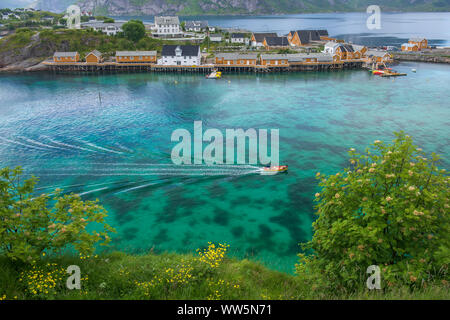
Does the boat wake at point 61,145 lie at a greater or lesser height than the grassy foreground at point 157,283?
greater

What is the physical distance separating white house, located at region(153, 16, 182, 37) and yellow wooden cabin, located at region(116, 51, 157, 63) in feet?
153

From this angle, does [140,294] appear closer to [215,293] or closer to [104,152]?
[215,293]

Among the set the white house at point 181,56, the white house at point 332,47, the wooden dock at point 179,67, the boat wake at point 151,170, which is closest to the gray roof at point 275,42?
the white house at point 332,47

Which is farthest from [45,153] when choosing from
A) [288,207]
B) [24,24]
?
[24,24]

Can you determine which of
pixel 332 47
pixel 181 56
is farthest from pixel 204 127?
pixel 332 47

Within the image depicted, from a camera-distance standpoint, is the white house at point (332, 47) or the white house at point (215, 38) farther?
the white house at point (215, 38)

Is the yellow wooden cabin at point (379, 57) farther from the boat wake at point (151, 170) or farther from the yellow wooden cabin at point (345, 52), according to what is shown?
the boat wake at point (151, 170)

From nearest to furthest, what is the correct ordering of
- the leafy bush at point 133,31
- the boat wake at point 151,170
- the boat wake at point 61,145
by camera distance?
the boat wake at point 151,170
the boat wake at point 61,145
the leafy bush at point 133,31

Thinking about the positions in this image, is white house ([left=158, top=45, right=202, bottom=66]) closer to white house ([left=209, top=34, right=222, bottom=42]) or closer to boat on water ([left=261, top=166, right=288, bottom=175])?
white house ([left=209, top=34, right=222, bottom=42])

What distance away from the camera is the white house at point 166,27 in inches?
5704

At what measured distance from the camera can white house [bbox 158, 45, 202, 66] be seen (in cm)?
10112

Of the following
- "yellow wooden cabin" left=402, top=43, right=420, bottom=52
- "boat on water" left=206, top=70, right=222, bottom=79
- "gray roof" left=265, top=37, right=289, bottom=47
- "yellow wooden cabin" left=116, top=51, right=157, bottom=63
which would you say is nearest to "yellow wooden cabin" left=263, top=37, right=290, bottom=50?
"gray roof" left=265, top=37, right=289, bottom=47

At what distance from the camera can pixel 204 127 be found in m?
50.6

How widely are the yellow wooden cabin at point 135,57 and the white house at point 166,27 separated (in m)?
46.6
